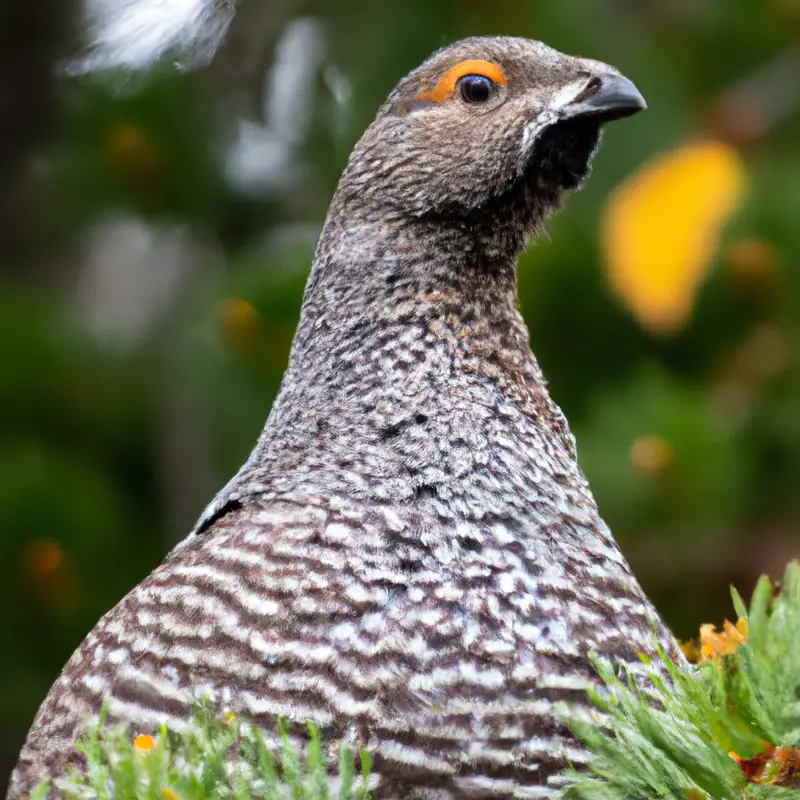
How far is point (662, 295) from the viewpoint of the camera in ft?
11.7

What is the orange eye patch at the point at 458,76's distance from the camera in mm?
2131

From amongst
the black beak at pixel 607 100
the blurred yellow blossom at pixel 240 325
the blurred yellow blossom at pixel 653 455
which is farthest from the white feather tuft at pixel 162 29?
the blurred yellow blossom at pixel 653 455

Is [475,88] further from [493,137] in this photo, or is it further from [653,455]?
[653,455]

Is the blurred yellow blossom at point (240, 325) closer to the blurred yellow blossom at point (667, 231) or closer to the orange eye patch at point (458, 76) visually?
the blurred yellow blossom at point (667, 231)

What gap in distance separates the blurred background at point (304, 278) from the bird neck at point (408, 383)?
49.0 inches

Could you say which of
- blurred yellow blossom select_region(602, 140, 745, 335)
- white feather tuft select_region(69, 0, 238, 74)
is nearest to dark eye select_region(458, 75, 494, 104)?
white feather tuft select_region(69, 0, 238, 74)

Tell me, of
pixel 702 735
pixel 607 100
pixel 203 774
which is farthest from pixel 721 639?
pixel 607 100

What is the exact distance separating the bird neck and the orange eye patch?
0.28 meters

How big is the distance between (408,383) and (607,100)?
0.61 metres

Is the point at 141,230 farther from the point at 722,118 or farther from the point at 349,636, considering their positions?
the point at 349,636

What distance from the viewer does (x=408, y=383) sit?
6.03ft

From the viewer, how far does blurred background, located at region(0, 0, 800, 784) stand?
11.1ft

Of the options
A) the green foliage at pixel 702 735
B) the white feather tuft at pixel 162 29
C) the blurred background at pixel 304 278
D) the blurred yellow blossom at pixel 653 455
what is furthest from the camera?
the blurred background at pixel 304 278

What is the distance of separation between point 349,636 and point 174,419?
289 cm
